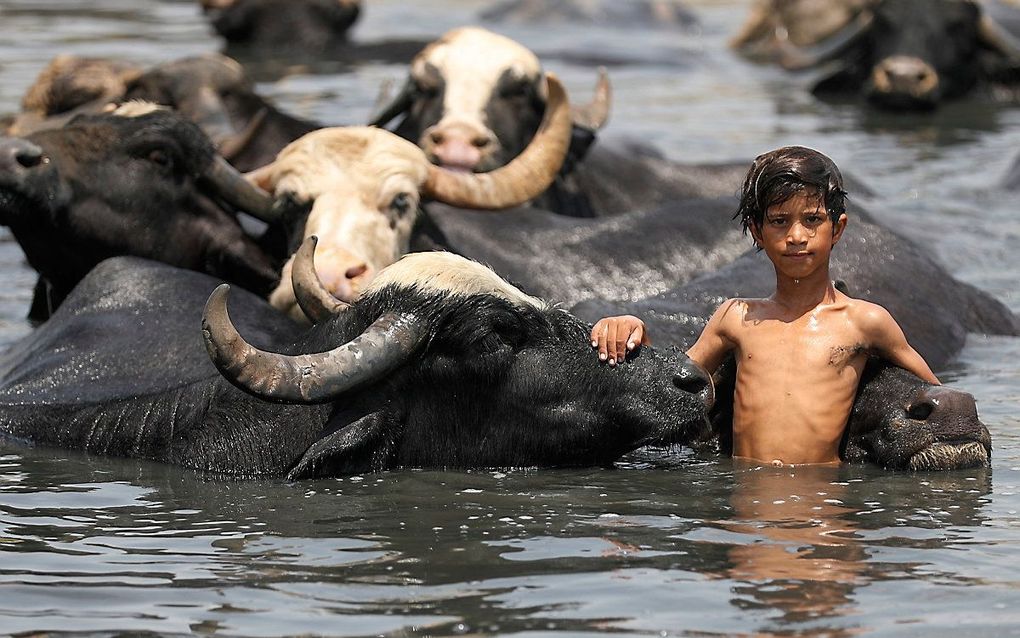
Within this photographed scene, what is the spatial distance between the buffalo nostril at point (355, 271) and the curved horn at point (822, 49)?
14517mm

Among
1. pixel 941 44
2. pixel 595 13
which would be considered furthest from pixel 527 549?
pixel 595 13

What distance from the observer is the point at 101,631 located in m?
5.57

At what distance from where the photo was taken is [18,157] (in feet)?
30.7

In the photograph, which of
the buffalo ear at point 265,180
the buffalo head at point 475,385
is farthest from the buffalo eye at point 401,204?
the buffalo head at point 475,385

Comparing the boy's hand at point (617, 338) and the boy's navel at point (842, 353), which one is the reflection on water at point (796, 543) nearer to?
the boy's navel at point (842, 353)

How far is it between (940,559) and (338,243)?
148 inches

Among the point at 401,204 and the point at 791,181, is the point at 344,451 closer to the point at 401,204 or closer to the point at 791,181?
the point at 791,181

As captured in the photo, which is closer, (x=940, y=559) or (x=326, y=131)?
(x=940, y=559)

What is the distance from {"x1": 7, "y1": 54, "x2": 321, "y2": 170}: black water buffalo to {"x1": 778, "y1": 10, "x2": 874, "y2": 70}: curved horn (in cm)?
1011

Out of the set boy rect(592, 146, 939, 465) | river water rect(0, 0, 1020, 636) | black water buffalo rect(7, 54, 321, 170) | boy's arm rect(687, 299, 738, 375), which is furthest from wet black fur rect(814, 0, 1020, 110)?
boy rect(592, 146, 939, 465)

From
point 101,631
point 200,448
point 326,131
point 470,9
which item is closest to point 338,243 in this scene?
point 326,131

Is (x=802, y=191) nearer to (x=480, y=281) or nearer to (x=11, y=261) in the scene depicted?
(x=480, y=281)

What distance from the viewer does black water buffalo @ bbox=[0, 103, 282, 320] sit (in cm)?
950

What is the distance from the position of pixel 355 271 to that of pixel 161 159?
5.04 ft
